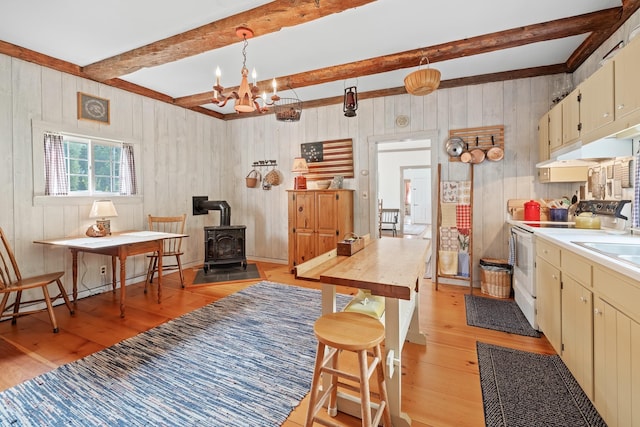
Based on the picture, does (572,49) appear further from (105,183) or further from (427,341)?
(105,183)

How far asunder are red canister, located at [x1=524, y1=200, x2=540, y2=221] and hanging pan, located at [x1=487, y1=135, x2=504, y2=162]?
70cm

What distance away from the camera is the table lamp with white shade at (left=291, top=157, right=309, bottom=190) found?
14.6 ft

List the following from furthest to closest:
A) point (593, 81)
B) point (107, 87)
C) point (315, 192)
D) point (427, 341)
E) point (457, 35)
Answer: point (315, 192) → point (107, 87) → point (457, 35) → point (427, 341) → point (593, 81)

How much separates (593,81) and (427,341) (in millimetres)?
2409

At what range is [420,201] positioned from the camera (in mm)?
10422

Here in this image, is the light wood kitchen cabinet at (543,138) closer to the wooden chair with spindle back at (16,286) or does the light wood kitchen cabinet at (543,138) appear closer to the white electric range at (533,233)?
the white electric range at (533,233)

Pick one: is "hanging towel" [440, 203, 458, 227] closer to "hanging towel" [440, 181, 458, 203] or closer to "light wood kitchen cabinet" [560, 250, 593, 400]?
"hanging towel" [440, 181, 458, 203]

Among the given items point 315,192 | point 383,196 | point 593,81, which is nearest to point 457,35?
point 593,81

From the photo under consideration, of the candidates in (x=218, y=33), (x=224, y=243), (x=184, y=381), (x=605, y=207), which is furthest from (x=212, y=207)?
(x=605, y=207)

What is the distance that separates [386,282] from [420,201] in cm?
978

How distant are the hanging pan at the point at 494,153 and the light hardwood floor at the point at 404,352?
1768mm

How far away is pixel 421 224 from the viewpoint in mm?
10375

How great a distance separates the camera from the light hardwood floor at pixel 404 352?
1698mm

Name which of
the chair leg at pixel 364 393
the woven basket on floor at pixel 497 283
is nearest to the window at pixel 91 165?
the chair leg at pixel 364 393
